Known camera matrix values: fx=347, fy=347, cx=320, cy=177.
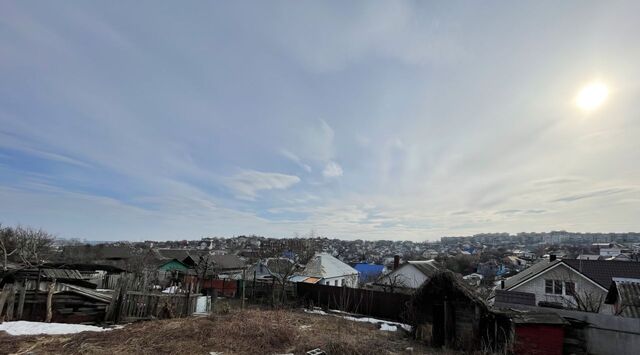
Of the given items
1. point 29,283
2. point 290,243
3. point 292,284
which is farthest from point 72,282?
point 290,243

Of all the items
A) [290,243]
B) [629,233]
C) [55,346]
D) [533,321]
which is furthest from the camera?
[629,233]

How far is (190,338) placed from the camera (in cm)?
1049

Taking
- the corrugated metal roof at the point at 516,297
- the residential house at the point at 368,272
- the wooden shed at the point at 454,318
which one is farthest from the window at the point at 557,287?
the residential house at the point at 368,272

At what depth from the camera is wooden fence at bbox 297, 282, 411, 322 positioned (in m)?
20.4

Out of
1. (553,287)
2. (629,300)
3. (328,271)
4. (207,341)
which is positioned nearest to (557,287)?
(553,287)

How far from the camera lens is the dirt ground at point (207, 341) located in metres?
9.09

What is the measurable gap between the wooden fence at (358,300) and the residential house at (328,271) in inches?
463

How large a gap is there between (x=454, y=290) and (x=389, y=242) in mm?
192365

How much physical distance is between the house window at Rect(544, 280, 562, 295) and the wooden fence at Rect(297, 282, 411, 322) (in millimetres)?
17849

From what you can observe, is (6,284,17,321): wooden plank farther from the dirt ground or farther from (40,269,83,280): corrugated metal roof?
(40,269,83,280): corrugated metal roof

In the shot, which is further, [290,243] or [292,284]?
[290,243]

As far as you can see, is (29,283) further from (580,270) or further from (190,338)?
(580,270)

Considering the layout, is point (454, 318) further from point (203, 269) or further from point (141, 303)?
point (203, 269)

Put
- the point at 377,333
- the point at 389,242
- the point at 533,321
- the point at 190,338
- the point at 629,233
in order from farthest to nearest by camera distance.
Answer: the point at 389,242 < the point at 629,233 < the point at 377,333 < the point at 533,321 < the point at 190,338
